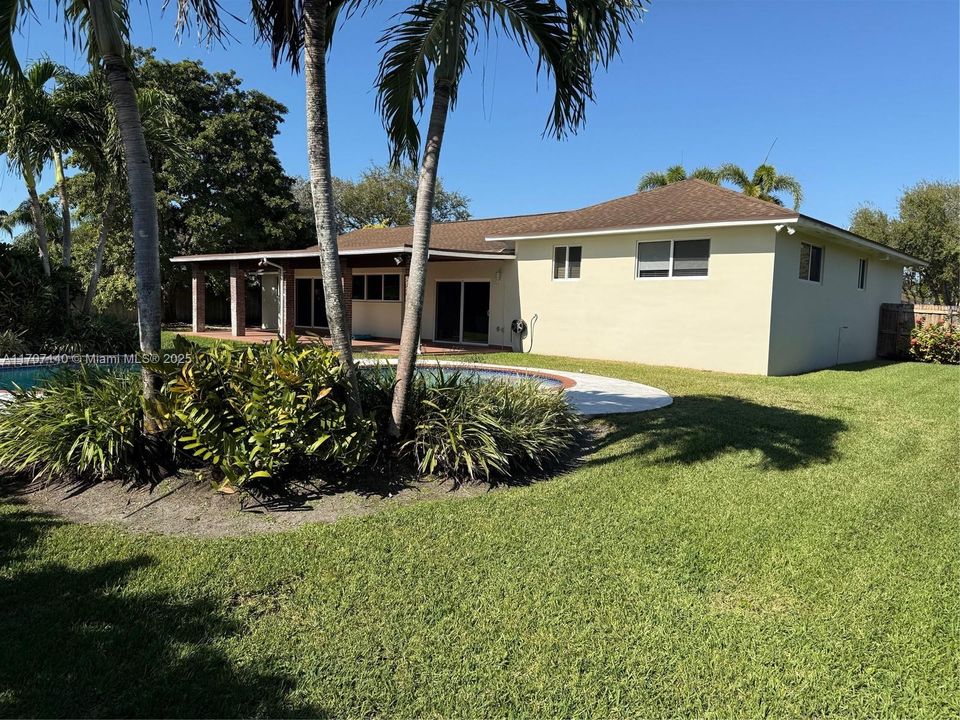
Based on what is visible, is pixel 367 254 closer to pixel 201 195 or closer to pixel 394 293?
pixel 394 293

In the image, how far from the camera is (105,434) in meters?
5.30

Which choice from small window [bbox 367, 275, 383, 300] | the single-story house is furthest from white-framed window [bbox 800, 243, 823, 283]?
small window [bbox 367, 275, 383, 300]

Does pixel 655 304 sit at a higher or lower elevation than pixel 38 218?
lower

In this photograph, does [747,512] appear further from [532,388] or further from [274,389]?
[274,389]

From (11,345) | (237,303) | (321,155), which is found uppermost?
(321,155)

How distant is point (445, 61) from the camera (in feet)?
19.0

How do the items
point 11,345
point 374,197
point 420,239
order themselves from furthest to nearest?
point 374,197
point 11,345
point 420,239

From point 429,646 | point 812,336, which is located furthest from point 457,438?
point 812,336

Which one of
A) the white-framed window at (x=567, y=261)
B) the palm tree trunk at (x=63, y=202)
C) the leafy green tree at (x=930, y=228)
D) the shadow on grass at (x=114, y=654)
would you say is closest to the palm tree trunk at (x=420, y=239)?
the shadow on grass at (x=114, y=654)

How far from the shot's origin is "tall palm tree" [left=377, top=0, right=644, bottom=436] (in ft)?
18.7

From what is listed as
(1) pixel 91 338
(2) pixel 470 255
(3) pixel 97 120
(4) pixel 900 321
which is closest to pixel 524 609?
(1) pixel 91 338

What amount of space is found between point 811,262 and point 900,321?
A: 23.7ft

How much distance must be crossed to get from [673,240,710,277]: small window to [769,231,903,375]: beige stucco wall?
1577 millimetres

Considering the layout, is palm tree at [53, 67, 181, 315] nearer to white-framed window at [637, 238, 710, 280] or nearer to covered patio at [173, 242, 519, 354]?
covered patio at [173, 242, 519, 354]
